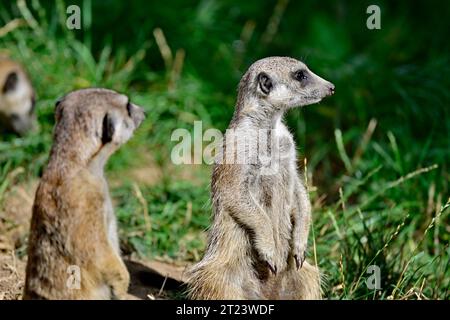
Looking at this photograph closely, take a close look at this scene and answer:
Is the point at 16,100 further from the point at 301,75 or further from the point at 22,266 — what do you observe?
the point at 301,75

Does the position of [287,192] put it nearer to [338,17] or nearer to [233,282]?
[233,282]

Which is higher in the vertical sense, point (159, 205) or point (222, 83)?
point (222, 83)

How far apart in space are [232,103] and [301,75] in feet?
9.10

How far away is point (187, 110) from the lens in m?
6.59

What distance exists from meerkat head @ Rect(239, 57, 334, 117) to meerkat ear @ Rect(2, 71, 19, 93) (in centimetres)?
315

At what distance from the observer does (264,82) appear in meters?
3.98

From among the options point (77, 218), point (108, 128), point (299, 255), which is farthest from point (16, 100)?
point (299, 255)

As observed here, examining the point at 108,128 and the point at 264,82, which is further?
the point at 108,128

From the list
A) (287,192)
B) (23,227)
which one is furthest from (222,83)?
(287,192)

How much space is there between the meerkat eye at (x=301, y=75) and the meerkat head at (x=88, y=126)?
86 cm

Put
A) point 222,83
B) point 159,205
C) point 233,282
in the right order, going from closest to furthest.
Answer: point 233,282, point 159,205, point 222,83

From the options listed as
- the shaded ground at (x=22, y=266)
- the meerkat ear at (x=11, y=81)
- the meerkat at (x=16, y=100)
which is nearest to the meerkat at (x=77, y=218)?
the shaded ground at (x=22, y=266)
